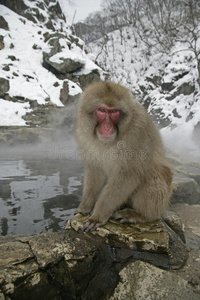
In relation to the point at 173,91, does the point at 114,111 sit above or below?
below

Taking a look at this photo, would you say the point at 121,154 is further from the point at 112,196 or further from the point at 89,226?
the point at 89,226

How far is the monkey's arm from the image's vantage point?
1623 millimetres

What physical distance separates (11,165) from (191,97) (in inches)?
335

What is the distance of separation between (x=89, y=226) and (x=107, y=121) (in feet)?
2.46

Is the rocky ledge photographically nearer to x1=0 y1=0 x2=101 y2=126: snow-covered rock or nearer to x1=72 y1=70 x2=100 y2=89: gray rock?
x1=0 y1=0 x2=101 y2=126: snow-covered rock

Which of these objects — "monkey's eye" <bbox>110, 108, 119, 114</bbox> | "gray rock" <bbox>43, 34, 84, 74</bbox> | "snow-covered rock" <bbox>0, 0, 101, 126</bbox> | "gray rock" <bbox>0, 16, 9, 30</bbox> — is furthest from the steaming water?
"gray rock" <bbox>0, 16, 9, 30</bbox>

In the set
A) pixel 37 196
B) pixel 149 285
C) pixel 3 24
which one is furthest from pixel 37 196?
pixel 3 24

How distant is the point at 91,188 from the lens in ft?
6.22

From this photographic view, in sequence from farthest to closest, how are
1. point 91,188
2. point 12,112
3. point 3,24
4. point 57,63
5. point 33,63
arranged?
point 3,24 < point 33,63 < point 57,63 < point 12,112 < point 91,188

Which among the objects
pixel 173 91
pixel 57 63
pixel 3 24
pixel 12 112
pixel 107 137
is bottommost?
pixel 107 137

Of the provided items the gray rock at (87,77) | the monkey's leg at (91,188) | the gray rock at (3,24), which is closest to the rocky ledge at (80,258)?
the monkey's leg at (91,188)

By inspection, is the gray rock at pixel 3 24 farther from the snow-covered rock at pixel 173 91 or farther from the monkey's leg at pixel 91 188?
the monkey's leg at pixel 91 188

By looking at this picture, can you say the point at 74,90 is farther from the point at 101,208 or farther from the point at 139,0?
the point at 139,0

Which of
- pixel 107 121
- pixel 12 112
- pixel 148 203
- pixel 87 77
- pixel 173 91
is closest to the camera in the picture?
pixel 107 121
